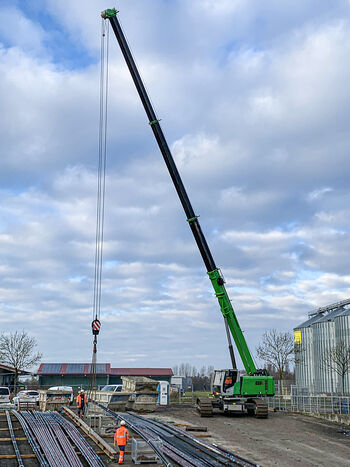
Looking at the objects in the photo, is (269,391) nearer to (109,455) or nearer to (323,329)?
(109,455)

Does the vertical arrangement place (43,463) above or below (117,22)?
below

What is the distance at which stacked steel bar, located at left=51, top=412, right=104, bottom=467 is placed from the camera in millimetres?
18797

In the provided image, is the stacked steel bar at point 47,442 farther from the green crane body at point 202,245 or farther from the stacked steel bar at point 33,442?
the green crane body at point 202,245

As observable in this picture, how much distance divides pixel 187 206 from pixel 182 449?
1606 cm

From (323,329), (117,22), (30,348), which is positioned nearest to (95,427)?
(117,22)

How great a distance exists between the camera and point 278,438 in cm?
2611

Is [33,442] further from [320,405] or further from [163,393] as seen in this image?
[163,393]

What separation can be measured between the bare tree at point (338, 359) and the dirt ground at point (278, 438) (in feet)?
71.5

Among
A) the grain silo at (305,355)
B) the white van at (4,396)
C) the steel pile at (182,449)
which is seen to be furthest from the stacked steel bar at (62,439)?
the grain silo at (305,355)

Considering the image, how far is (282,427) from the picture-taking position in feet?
98.2

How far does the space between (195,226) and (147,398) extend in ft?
42.6

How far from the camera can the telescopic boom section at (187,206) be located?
3347cm

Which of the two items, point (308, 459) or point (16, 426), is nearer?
point (308, 459)

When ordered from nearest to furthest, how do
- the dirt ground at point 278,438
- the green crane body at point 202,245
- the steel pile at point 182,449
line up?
1. the steel pile at point 182,449
2. the dirt ground at point 278,438
3. the green crane body at point 202,245
